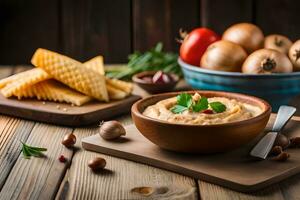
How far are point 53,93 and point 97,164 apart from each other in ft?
1.88

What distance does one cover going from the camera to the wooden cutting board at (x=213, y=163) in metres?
1.32

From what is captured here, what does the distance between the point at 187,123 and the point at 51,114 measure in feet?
1.72

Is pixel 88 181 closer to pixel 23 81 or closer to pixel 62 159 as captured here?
pixel 62 159

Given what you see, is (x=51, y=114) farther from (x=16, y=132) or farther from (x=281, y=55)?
(x=281, y=55)

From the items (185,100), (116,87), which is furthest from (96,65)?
(185,100)

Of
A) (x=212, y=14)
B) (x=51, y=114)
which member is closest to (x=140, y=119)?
(x=51, y=114)

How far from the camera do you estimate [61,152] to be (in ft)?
5.13

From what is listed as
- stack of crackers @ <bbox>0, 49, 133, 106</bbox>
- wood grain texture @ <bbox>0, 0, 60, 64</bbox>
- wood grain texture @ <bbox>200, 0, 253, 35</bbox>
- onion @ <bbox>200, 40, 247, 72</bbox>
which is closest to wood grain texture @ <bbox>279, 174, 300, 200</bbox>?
onion @ <bbox>200, 40, 247, 72</bbox>

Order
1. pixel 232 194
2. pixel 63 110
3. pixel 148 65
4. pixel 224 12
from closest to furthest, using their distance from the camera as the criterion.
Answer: pixel 232 194
pixel 63 110
pixel 148 65
pixel 224 12

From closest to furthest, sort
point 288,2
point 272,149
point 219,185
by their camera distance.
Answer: point 219,185
point 272,149
point 288,2

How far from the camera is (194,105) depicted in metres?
1.48

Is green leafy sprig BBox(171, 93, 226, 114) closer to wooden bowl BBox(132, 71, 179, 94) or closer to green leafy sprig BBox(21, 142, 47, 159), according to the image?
green leafy sprig BBox(21, 142, 47, 159)

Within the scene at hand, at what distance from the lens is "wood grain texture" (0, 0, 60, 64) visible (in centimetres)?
289

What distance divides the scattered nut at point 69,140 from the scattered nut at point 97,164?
19cm
